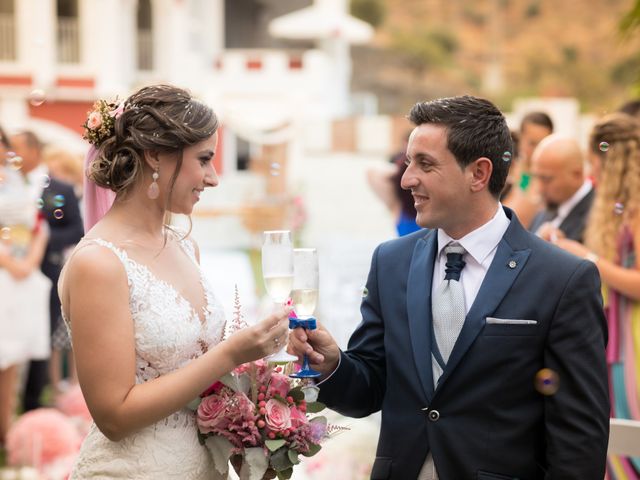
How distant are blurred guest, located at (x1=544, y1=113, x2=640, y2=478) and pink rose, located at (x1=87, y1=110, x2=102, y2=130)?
7.73 feet

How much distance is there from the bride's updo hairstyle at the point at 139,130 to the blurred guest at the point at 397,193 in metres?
2.68

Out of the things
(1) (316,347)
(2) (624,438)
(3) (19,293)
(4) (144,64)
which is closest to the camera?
(1) (316,347)

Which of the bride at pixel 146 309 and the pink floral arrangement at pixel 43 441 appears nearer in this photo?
the bride at pixel 146 309

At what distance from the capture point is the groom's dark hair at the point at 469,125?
2.68m

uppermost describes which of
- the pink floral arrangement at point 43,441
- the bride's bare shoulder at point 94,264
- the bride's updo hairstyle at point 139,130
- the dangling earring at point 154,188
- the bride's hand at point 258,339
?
the bride's updo hairstyle at point 139,130

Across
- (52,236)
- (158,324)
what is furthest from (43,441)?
(158,324)

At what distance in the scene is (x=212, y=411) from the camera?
2572 millimetres

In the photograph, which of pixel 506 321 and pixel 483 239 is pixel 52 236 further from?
pixel 506 321

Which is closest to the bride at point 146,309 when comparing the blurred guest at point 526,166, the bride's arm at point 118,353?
the bride's arm at point 118,353

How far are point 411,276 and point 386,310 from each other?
0.43 feet

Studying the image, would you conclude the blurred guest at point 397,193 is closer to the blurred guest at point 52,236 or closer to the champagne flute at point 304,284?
the blurred guest at point 52,236

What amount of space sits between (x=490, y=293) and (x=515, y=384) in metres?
0.26

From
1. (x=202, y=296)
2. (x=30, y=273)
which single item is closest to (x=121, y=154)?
(x=202, y=296)

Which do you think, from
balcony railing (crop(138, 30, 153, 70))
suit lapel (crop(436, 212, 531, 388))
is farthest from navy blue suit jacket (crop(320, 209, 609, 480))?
balcony railing (crop(138, 30, 153, 70))
